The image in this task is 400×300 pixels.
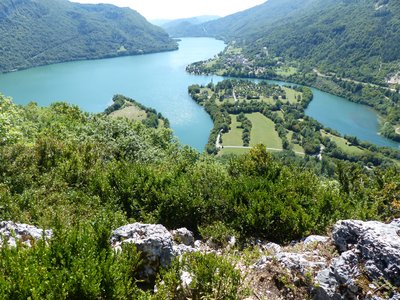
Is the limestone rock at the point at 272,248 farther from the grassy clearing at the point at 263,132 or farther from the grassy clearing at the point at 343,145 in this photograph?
the grassy clearing at the point at 343,145

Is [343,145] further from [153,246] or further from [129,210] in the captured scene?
[153,246]

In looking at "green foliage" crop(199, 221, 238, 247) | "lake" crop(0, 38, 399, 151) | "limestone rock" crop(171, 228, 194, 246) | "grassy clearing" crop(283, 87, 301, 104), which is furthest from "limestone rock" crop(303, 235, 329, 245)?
"grassy clearing" crop(283, 87, 301, 104)

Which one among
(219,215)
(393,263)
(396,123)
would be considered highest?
(393,263)

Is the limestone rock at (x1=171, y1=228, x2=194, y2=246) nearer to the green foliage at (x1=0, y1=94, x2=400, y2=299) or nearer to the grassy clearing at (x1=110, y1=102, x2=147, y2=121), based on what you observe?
the green foliage at (x1=0, y1=94, x2=400, y2=299)

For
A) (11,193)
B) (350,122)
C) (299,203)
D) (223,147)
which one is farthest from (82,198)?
(350,122)

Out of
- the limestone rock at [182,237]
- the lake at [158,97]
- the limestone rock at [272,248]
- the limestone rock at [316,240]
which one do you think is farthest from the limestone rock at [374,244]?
the lake at [158,97]

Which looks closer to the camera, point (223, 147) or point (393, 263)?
point (393, 263)

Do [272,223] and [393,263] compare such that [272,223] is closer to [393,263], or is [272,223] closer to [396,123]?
[393,263]
